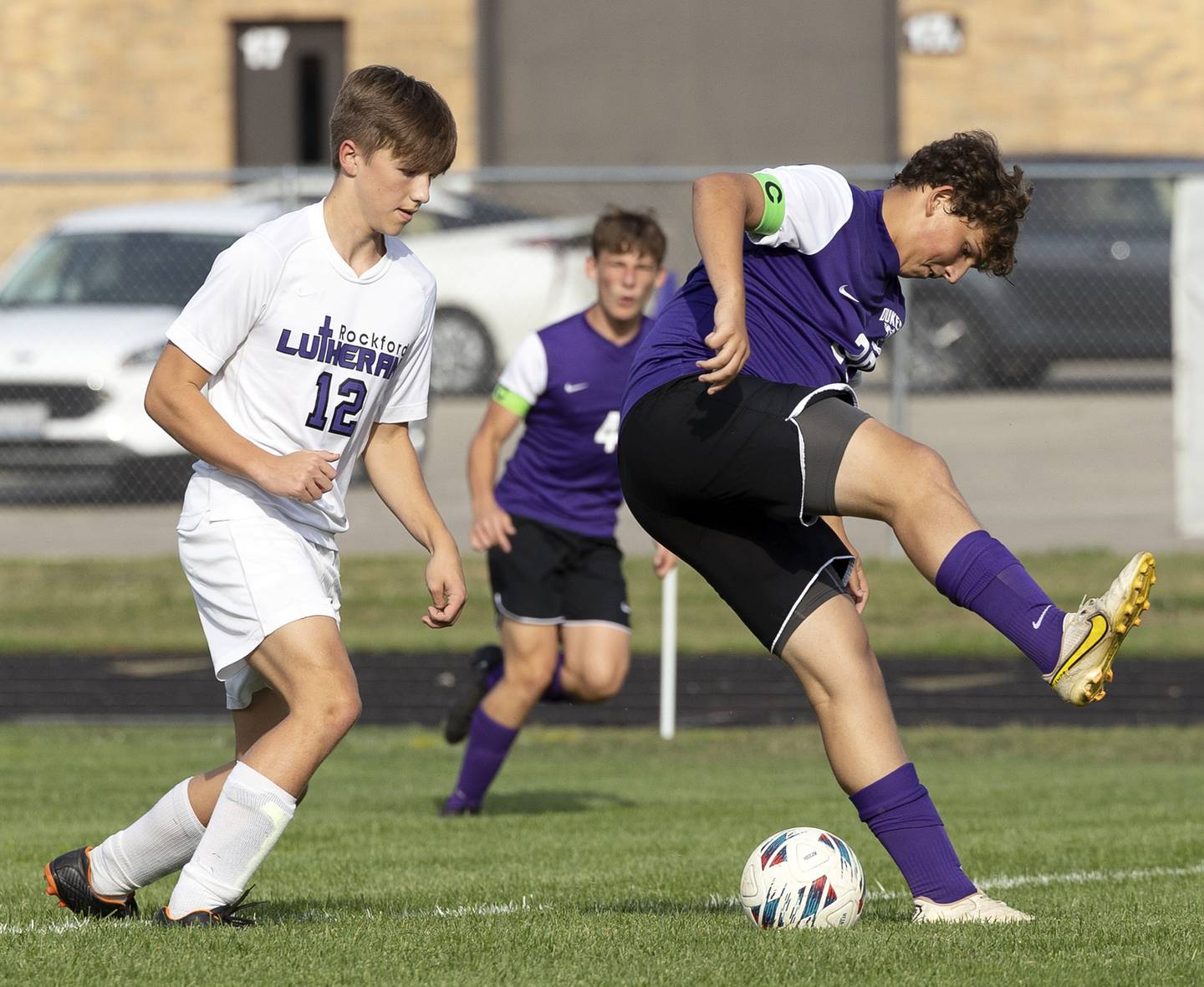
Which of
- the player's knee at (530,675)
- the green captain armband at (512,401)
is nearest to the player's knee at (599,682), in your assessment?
the player's knee at (530,675)

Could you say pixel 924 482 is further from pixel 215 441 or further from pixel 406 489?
pixel 215 441

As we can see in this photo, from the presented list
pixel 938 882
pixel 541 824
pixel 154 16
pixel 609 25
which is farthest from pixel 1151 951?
pixel 154 16

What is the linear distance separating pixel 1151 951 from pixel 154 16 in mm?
23477

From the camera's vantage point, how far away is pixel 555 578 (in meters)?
8.38

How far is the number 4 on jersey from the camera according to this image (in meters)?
8.34

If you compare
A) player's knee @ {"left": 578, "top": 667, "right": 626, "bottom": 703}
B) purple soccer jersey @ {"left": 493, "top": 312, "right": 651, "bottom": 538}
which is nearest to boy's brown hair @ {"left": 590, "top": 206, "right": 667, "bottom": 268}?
purple soccer jersey @ {"left": 493, "top": 312, "right": 651, "bottom": 538}

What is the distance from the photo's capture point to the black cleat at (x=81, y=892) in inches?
203

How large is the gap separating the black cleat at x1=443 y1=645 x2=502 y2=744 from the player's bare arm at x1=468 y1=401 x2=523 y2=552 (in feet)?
2.13

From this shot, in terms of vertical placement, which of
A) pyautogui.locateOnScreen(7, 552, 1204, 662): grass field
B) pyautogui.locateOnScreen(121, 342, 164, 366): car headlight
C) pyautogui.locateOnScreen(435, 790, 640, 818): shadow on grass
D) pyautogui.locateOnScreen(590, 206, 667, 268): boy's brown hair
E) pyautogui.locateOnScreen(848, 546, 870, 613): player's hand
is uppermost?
pyautogui.locateOnScreen(590, 206, 667, 268): boy's brown hair

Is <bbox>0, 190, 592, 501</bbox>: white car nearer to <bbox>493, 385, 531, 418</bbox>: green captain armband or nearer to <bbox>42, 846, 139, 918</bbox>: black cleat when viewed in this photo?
<bbox>493, 385, 531, 418</bbox>: green captain armband

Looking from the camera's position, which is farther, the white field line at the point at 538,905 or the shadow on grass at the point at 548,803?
the shadow on grass at the point at 548,803

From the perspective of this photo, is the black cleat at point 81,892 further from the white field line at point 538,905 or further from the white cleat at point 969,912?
the white cleat at point 969,912

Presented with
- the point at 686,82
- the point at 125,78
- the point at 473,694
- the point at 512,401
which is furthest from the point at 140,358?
the point at 125,78

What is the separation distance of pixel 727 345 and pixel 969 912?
1535mm
